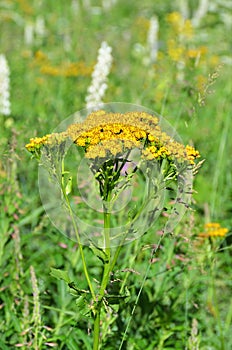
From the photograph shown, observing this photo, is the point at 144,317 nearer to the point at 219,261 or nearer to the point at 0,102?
the point at 219,261

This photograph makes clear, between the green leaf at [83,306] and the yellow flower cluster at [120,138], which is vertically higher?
the yellow flower cluster at [120,138]

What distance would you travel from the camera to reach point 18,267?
2127mm

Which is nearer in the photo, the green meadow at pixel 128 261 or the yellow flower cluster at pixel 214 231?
the green meadow at pixel 128 261

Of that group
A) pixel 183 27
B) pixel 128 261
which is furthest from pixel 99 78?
pixel 128 261

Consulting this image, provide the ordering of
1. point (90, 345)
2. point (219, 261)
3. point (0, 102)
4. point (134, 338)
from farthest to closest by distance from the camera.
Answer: point (0, 102) < point (219, 261) < point (134, 338) < point (90, 345)

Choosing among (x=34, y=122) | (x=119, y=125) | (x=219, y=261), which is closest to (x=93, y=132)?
(x=119, y=125)

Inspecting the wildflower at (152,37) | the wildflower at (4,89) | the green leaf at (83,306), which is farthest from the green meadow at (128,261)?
the wildflower at (152,37)

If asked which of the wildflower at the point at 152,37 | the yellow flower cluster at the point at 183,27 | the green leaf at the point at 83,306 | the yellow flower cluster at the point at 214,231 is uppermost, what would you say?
the wildflower at the point at 152,37

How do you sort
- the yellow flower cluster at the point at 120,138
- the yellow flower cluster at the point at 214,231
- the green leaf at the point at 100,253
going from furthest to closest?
1. the yellow flower cluster at the point at 214,231
2. the green leaf at the point at 100,253
3. the yellow flower cluster at the point at 120,138

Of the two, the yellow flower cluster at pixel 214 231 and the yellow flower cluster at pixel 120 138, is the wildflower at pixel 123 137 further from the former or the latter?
the yellow flower cluster at pixel 214 231

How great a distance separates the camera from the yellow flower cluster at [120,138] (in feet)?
4.35

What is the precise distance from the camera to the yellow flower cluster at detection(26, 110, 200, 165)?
1325 mm

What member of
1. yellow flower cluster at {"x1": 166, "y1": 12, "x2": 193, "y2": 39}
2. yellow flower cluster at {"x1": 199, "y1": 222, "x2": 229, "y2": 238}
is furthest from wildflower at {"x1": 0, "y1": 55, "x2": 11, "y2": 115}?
yellow flower cluster at {"x1": 199, "y1": 222, "x2": 229, "y2": 238}

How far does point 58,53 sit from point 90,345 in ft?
13.2
